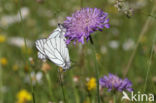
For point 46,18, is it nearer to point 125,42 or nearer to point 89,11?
point 125,42

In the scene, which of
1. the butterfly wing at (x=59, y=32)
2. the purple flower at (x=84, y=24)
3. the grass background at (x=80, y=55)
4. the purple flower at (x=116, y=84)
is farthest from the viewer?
the grass background at (x=80, y=55)

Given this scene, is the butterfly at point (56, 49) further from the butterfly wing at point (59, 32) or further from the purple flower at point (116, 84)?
the purple flower at point (116, 84)

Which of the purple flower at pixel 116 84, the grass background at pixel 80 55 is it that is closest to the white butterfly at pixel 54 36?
the grass background at pixel 80 55

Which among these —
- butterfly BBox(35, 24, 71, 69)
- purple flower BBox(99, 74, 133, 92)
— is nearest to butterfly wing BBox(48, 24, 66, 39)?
butterfly BBox(35, 24, 71, 69)

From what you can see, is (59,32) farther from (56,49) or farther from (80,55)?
(80,55)

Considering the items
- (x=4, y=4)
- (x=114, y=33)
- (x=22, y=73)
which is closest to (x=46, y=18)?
(x=4, y=4)

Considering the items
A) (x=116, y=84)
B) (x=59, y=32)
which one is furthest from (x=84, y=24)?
(x=116, y=84)
